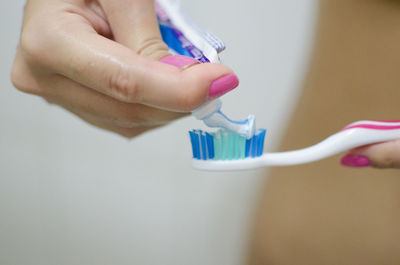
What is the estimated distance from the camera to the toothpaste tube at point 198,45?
1.46 ft

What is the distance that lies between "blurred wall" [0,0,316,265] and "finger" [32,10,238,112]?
59 centimetres

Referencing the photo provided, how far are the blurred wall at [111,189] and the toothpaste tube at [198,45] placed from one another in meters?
0.41

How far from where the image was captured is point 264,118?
0.98 m

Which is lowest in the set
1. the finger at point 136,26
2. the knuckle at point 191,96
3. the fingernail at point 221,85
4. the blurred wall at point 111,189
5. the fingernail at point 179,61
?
the blurred wall at point 111,189

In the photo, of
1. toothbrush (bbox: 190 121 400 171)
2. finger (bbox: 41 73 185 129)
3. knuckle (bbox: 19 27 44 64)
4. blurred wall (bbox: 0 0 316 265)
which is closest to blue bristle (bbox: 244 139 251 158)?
toothbrush (bbox: 190 121 400 171)

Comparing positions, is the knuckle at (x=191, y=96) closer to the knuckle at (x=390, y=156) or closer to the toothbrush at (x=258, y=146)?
the toothbrush at (x=258, y=146)

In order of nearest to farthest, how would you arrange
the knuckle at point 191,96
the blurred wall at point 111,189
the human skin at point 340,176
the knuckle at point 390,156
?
the knuckle at point 191,96
the knuckle at point 390,156
the human skin at point 340,176
the blurred wall at point 111,189

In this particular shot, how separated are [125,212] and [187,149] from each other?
0.25 meters

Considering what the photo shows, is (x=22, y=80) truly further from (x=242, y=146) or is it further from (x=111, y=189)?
(x=111, y=189)

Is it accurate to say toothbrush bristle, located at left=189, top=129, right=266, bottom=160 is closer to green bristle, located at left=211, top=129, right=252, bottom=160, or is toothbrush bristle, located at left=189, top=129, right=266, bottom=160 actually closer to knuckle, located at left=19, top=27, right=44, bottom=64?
green bristle, located at left=211, top=129, right=252, bottom=160

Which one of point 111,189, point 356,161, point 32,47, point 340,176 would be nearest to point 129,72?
point 32,47

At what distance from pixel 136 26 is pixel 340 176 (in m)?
0.45

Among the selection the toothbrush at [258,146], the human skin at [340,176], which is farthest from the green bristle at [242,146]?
the human skin at [340,176]

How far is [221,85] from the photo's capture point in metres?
0.37
